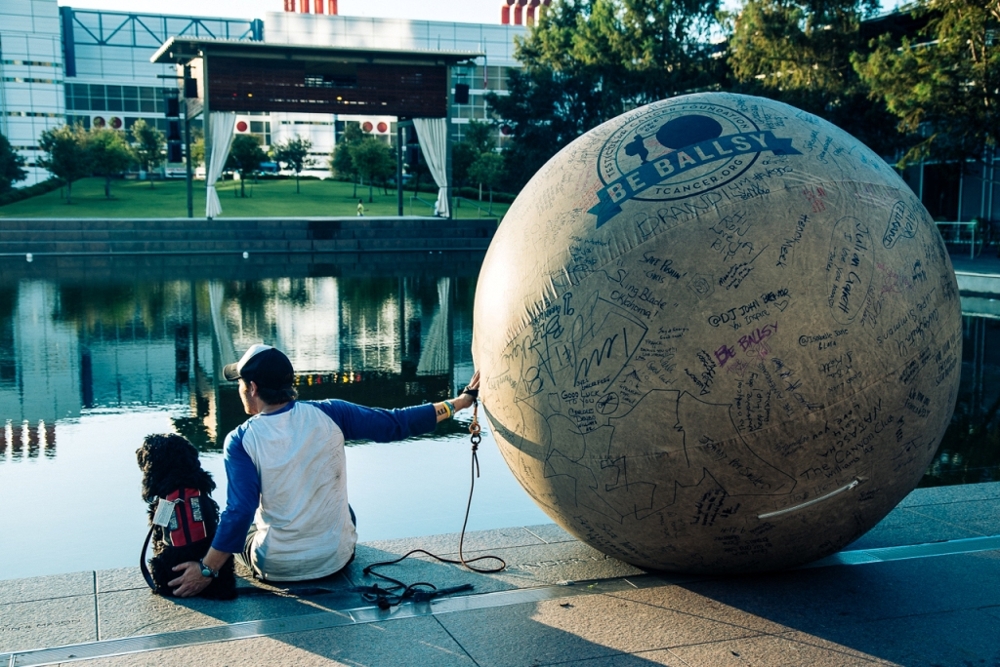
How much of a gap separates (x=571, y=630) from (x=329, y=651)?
1.02 m

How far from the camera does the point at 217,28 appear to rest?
3543 inches

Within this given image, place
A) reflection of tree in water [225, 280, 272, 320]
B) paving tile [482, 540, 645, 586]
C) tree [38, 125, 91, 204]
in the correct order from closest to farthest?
paving tile [482, 540, 645, 586] < reflection of tree in water [225, 280, 272, 320] < tree [38, 125, 91, 204]

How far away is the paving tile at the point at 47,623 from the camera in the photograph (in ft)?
13.7

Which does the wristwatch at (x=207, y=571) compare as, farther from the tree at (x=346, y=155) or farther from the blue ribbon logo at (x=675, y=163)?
the tree at (x=346, y=155)

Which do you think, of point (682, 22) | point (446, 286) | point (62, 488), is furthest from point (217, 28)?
point (62, 488)

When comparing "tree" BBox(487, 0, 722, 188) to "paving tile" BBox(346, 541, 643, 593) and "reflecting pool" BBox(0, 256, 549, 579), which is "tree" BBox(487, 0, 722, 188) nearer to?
"reflecting pool" BBox(0, 256, 549, 579)

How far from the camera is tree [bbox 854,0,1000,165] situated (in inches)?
994

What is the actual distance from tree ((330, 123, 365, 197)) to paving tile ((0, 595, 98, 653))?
56479mm

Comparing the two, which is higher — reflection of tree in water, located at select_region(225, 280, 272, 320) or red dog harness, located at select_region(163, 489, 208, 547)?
red dog harness, located at select_region(163, 489, 208, 547)

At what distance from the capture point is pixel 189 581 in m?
4.63

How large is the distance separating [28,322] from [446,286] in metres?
9.52

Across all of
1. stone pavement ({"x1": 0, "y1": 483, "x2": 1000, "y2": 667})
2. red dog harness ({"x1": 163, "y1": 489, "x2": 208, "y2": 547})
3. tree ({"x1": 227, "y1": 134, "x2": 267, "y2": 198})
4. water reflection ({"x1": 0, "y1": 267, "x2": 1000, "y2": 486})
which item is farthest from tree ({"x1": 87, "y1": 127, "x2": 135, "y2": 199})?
stone pavement ({"x1": 0, "y1": 483, "x2": 1000, "y2": 667})

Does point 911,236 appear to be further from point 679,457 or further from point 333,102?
point 333,102

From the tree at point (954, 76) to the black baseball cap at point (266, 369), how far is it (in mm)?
24836
